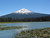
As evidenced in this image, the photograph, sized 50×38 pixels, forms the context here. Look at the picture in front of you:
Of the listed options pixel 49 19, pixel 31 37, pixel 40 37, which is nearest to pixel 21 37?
pixel 31 37

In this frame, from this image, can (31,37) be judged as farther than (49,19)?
No

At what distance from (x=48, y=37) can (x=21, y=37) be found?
2708 mm

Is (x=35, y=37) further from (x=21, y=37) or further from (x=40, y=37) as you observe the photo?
(x=21, y=37)

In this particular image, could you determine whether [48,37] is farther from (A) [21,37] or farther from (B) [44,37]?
(A) [21,37]

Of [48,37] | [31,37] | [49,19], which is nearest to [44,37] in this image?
[48,37]

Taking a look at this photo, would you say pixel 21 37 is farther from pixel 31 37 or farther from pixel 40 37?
pixel 40 37

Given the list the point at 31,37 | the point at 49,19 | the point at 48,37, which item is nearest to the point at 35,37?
the point at 31,37

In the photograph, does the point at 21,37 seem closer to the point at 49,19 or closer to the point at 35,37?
the point at 35,37

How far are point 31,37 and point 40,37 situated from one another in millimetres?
870

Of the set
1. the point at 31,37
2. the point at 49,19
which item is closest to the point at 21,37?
the point at 31,37

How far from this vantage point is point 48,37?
13.2 m

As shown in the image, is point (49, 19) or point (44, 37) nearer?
point (44, 37)

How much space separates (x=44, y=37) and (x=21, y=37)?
233 cm

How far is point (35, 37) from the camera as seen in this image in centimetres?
1331
